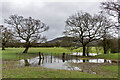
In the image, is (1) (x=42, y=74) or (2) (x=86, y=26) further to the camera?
(2) (x=86, y=26)

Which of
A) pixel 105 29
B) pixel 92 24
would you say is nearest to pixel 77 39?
pixel 92 24

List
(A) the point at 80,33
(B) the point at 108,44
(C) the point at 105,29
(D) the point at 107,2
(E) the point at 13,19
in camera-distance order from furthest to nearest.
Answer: (B) the point at 108,44 < (E) the point at 13,19 < (A) the point at 80,33 < (C) the point at 105,29 < (D) the point at 107,2

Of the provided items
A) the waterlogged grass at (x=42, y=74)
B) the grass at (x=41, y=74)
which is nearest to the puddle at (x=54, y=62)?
the waterlogged grass at (x=42, y=74)

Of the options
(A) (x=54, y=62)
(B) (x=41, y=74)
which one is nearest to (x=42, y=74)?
(B) (x=41, y=74)

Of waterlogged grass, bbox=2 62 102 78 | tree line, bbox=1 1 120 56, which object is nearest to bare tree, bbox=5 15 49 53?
tree line, bbox=1 1 120 56

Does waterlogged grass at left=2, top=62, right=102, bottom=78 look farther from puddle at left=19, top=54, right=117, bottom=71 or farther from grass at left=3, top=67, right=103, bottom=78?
puddle at left=19, top=54, right=117, bottom=71

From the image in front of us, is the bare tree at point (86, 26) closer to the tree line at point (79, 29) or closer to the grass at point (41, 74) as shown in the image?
the tree line at point (79, 29)

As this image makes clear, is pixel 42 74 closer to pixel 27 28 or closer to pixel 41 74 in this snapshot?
pixel 41 74

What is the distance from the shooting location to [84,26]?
34.3 metres

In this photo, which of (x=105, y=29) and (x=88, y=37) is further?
(x=88, y=37)

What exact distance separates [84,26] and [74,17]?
394cm

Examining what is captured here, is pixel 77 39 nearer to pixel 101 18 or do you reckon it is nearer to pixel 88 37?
pixel 88 37

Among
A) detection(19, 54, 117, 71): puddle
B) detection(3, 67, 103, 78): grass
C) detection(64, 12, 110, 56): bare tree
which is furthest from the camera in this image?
detection(64, 12, 110, 56): bare tree

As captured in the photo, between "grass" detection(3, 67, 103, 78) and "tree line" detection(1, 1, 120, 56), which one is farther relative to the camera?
"tree line" detection(1, 1, 120, 56)
